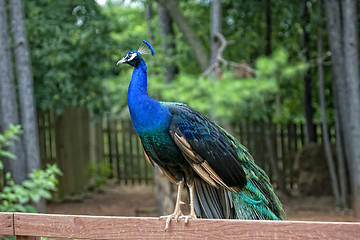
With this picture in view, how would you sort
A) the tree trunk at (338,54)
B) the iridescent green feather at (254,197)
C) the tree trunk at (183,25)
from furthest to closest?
the tree trunk at (183,25) → the tree trunk at (338,54) → the iridescent green feather at (254,197)

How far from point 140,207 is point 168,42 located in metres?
3.14

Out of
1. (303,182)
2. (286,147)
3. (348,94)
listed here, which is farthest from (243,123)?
(348,94)

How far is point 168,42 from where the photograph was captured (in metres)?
9.17

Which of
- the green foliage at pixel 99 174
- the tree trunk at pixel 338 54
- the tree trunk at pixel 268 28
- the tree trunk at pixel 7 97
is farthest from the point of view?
the green foliage at pixel 99 174

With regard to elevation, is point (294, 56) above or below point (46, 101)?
above

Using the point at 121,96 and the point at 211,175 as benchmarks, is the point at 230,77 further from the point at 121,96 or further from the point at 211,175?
the point at 211,175

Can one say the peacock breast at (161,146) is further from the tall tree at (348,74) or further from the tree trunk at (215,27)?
the tall tree at (348,74)

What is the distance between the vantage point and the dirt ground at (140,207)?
8133mm

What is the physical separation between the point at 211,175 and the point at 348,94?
5093 mm

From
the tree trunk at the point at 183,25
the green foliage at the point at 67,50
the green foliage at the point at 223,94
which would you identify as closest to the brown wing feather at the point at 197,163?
the green foliage at the point at 223,94

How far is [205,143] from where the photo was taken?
10.00 feet

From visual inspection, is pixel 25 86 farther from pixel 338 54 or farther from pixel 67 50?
pixel 338 54

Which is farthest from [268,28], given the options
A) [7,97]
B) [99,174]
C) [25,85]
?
[7,97]

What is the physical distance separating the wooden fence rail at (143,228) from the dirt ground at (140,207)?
563cm
